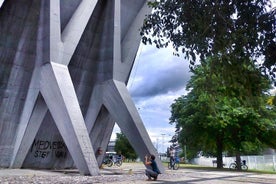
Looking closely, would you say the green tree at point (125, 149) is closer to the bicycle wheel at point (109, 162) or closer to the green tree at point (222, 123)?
the green tree at point (222, 123)

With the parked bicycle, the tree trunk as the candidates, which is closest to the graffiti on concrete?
the parked bicycle

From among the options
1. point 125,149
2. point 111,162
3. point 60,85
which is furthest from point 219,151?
point 125,149

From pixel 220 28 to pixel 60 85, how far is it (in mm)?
9255

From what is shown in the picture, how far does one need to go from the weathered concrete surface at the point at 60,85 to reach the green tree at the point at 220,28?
729 centimetres

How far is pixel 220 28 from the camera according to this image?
9.03 meters

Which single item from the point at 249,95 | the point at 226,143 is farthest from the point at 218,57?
the point at 226,143

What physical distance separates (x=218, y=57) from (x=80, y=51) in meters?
12.2

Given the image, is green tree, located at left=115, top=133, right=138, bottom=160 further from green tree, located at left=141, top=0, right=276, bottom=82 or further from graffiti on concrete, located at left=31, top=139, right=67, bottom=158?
green tree, located at left=141, top=0, right=276, bottom=82

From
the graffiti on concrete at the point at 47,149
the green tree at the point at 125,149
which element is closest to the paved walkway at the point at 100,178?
the graffiti on concrete at the point at 47,149

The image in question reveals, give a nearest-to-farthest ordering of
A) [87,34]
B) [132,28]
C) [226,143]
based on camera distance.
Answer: [87,34] < [132,28] < [226,143]

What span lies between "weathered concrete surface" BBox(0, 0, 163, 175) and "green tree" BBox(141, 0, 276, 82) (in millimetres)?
7287

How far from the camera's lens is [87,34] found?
21.0 meters

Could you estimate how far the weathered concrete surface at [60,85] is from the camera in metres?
15.7

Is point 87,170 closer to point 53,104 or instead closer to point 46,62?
point 53,104
